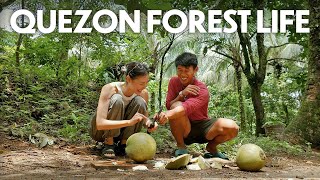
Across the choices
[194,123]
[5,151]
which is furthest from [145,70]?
[5,151]

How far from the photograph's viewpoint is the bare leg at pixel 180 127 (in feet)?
11.8

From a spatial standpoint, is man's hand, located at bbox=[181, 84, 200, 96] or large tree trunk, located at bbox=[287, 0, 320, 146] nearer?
man's hand, located at bbox=[181, 84, 200, 96]

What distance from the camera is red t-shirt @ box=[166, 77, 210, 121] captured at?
352cm

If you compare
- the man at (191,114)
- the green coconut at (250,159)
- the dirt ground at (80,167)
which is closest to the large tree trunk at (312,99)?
the dirt ground at (80,167)

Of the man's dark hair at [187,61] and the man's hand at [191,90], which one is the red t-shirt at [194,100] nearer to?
the man's hand at [191,90]

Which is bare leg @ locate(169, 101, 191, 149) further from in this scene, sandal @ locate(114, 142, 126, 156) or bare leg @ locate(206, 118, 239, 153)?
sandal @ locate(114, 142, 126, 156)

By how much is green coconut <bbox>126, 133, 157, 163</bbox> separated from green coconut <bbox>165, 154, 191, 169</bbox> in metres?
0.26

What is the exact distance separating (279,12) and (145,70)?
4.51 metres

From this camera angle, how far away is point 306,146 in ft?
16.7

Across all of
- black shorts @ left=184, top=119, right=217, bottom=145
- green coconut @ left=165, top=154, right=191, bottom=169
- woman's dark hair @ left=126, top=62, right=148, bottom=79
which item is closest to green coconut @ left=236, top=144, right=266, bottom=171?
green coconut @ left=165, top=154, right=191, bottom=169

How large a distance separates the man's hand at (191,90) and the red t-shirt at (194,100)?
0.13 feet

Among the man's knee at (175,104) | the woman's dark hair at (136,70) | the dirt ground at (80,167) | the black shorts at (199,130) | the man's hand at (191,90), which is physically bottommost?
the dirt ground at (80,167)

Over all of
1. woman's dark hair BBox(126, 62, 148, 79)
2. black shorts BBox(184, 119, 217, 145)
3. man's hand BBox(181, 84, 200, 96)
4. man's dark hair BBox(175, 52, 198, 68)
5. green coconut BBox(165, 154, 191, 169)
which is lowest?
green coconut BBox(165, 154, 191, 169)

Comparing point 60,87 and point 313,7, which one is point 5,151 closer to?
point 60,87
